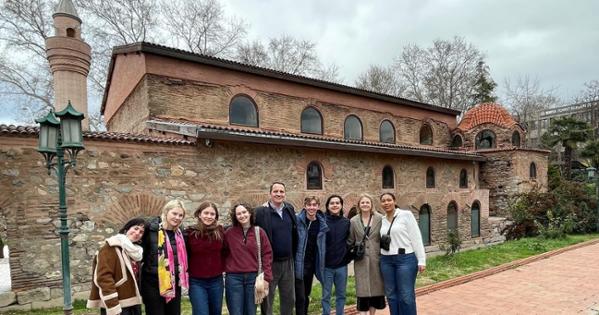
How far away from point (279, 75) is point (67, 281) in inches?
392

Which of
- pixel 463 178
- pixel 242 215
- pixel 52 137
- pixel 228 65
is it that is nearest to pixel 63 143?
pixel 52 137

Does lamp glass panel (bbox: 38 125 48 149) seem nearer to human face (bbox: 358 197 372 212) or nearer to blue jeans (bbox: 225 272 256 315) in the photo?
blue jeans (bbox: 225 272 256 315)

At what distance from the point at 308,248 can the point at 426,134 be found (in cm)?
1632

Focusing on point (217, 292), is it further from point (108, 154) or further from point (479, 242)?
point (479, 242)

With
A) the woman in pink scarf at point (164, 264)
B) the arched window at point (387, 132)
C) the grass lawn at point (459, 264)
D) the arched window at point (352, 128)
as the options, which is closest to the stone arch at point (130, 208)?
the grass lawn at point (459, 264)

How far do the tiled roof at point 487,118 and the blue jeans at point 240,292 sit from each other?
19287mm

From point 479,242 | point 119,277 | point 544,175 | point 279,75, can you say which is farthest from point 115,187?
point 544,175

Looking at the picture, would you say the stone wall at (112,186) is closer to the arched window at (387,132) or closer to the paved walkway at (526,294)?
the arched window at (387,132)

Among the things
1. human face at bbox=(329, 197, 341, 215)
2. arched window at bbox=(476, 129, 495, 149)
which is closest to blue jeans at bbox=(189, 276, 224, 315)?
human face at bbox=(329, 197, 341, 215)

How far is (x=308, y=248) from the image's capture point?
470 cm

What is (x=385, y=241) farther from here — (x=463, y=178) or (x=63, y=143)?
(x=463, y=178)

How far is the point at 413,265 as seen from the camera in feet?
14.4

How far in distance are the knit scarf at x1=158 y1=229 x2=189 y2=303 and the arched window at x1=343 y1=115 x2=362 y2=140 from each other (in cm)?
1202

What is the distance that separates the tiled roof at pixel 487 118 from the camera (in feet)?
65.7
